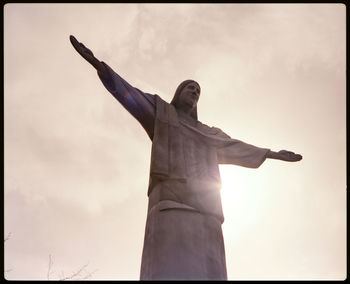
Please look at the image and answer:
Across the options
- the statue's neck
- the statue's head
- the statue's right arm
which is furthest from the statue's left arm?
the statue's right arm

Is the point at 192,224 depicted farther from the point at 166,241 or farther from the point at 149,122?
the point at 149,122

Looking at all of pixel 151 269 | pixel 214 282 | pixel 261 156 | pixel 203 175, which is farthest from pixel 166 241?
pixel 261 156

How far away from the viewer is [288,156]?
809 cm

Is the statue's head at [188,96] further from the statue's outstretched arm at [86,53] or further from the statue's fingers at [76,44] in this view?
the statue's fingers at [76,44]

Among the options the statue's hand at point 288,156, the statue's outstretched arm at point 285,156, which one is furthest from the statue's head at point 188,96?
the statue's hand at point 288,156

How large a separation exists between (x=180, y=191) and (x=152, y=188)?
53 cm

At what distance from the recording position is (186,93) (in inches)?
326

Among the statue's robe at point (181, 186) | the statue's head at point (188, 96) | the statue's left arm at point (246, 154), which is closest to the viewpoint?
the statue's robe at point (181, 186)

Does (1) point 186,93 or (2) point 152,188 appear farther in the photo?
(1) point 186,93

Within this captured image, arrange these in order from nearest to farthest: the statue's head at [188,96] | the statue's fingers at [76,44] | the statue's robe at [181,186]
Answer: the statue's robe at [181,186] → the statue's fingers at [76,44] → the statue's head at [188,96]

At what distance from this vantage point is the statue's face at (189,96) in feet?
27.1

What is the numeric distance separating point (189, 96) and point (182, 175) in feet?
7.05

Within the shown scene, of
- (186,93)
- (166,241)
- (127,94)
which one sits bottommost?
(166,241)

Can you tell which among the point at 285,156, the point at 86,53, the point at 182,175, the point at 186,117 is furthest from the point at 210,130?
the point at 86,53
